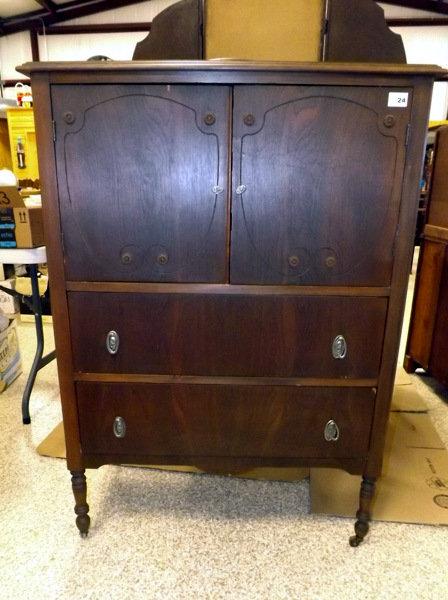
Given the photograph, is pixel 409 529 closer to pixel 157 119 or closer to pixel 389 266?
pixel 389 266

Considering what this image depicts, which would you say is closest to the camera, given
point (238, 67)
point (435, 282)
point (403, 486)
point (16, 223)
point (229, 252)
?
point (238, 67)

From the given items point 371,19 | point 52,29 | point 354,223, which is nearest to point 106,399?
point 354,223

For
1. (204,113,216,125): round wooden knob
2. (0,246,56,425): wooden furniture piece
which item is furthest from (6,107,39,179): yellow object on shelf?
(204,113,216,125): round wooden knob

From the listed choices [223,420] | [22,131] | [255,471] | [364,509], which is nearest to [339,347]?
[223,420]

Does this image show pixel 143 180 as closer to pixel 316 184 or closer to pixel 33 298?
pixel 316 184

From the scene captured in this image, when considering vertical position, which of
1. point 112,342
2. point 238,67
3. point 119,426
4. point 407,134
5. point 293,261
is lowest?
point 119,426

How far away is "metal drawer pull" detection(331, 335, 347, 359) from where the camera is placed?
3.53 ft

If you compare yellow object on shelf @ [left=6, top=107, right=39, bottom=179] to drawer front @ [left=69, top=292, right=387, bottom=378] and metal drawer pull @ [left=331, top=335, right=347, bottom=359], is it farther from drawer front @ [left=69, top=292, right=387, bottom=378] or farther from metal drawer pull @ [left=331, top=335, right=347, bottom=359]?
metal drawer pull @ [left=331, top=335, right=347, bottom=359]

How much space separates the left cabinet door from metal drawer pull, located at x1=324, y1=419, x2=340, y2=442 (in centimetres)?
51

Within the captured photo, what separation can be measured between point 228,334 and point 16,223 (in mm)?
1148

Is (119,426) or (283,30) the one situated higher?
(283,30)

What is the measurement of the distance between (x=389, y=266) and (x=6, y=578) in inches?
52.3

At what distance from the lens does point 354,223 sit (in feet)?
3.28

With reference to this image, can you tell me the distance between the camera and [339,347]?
3.55ft
